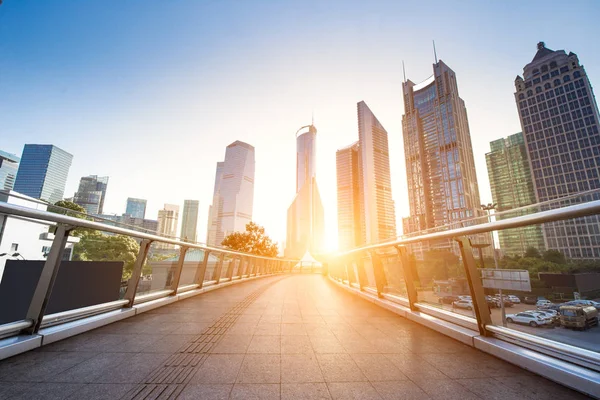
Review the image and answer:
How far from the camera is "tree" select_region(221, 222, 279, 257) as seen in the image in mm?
42172

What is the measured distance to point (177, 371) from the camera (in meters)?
2.34

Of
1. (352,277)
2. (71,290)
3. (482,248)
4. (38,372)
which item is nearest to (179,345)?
(38,372)

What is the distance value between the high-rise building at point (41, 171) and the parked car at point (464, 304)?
236397 millimetres

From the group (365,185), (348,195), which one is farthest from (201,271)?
(348,195)

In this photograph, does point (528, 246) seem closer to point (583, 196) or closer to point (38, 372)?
point (583, 196)

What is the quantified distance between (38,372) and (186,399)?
1.54m

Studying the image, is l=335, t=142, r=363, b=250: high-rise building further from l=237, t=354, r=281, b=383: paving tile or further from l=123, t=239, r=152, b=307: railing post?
l=237, t=354, r=281, b=383: paving tile

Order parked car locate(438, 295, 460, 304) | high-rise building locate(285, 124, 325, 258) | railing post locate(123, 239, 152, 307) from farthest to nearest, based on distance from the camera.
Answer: high-rise building locate(285, 124, 325, 258), railing post locate(123, 239, 152, 307), parked car locate(438, 295, 460, 304)

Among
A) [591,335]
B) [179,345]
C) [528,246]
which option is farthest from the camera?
[179,345]

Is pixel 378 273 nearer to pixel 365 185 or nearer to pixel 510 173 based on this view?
pixel 365 185

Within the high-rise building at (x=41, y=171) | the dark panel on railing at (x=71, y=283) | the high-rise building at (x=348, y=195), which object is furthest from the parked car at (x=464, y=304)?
the high-rise building at (x=41, y=171)

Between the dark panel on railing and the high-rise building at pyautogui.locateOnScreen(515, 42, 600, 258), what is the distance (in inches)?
4593

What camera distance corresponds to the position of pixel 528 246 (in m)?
2.64

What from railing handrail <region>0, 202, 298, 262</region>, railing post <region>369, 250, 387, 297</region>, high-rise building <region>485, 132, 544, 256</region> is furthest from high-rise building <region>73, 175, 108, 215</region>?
high-rise building <region>485, 132, 544, 256</region>
